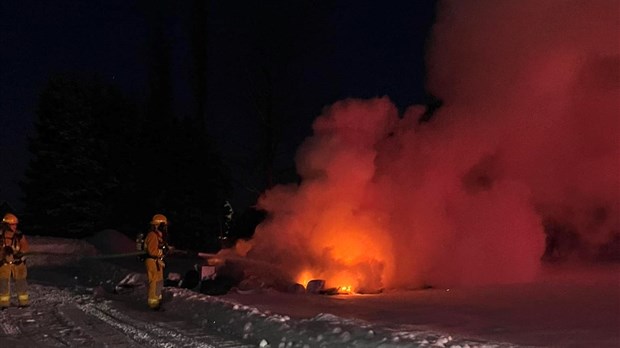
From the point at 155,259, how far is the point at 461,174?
920 cm

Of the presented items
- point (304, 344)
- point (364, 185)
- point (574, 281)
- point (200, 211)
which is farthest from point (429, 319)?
point (200, 211)

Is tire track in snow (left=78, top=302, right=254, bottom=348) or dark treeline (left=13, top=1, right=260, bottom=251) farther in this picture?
dark treeline (left=13, top=1, right=260, bottom=251)

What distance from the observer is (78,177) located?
114 ft

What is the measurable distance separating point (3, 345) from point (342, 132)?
10231 mm

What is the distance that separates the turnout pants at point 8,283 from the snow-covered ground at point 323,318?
400 mm

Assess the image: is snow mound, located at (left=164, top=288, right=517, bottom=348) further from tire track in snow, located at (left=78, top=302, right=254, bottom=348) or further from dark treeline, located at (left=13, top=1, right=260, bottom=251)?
dark treeline, located at (left=13, top=1, right=260, bottom=251)

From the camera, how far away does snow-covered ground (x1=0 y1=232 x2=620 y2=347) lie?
8664 mm

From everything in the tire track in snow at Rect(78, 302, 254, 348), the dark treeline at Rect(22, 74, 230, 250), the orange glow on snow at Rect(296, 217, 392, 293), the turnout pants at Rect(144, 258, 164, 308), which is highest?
the dark treeline at Rect(22, 74, 230, 250)

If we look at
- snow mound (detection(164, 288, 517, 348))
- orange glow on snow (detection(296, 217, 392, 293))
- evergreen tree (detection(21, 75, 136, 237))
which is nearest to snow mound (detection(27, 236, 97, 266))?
evergreen tree (detection(21, 75, 136, 237))

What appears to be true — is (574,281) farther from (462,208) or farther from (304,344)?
(304,344)

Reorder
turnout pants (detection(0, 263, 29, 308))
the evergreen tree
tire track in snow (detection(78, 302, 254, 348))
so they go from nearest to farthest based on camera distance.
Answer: tire track in snow (detection(78, 302, 254, 348)), turnout pants (detection(0, 263, 29, 308)), the evergreen tree

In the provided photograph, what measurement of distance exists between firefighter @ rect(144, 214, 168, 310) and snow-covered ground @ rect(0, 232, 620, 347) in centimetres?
29

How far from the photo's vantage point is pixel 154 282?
39.0ft

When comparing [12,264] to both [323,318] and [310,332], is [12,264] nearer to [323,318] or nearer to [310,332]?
[323,318]
